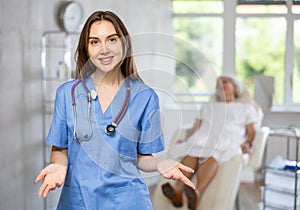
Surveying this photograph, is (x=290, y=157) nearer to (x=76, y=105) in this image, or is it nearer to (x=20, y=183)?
(x=20, y=183)

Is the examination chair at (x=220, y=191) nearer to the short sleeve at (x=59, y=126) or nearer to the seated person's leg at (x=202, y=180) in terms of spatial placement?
the seated person's leg at (x=202, y=180)

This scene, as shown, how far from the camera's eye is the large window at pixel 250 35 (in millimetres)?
4941

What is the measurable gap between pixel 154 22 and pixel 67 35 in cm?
155

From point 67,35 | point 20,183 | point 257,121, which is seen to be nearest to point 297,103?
point 257,121

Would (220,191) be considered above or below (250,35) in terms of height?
below

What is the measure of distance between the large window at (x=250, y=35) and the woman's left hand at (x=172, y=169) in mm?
3743

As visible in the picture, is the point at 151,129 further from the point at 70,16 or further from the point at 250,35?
the point at 250,35

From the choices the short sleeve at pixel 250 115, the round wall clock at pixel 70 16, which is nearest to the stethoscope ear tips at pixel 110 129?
the round wall clock at pixel 70 16

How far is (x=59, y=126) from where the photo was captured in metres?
1.31

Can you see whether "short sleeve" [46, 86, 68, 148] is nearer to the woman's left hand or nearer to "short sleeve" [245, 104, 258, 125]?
the woman's left hand

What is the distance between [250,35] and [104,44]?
159 inches

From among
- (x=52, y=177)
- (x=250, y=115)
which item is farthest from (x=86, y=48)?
(x=250, y=115)

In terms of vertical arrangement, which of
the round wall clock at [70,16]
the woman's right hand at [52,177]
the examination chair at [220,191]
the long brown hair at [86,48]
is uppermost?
the round wall clock at [70,16]

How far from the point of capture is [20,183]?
2.95m
